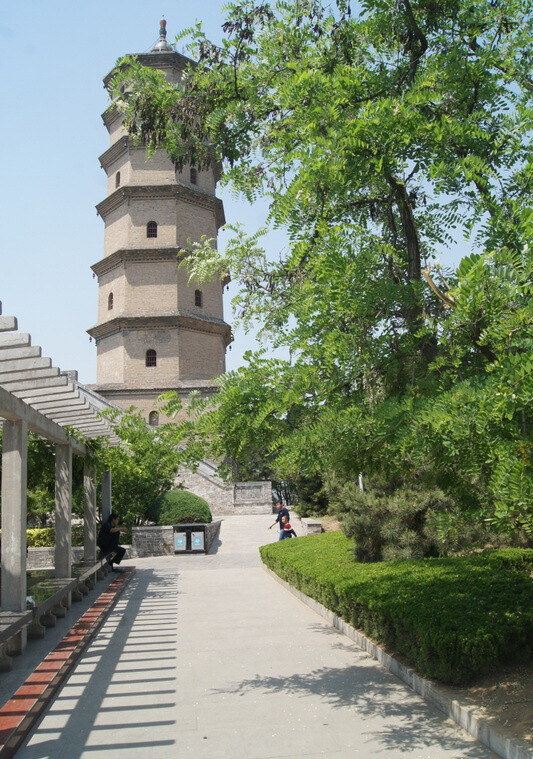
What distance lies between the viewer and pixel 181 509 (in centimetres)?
2286

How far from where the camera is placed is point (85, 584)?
13148 millimetres

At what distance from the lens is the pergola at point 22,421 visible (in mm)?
7617

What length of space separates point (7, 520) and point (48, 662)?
6.01 feet

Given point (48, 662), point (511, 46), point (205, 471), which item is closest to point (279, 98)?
point (511, 46)

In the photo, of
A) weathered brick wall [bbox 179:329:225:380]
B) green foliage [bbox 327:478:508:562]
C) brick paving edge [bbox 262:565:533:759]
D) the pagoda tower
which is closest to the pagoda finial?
the pagoda tower

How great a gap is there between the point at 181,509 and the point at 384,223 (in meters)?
16.5

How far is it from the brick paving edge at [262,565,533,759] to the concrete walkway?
10 centimetres

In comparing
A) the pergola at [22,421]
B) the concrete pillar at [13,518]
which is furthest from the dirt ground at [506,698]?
the pergola at [22,421]

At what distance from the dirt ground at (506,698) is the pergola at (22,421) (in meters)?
5.12

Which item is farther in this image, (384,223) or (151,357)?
(151,357)

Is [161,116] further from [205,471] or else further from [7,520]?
[205,471]

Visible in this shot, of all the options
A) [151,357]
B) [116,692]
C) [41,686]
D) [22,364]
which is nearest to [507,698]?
[116,692]

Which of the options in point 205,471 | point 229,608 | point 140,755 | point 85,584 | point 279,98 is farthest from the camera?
point 205,471

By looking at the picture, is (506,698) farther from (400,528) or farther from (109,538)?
(109,538)
